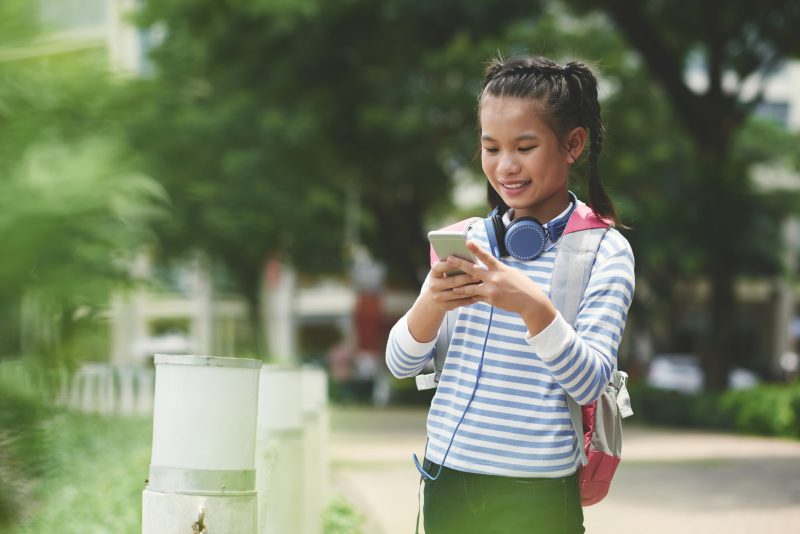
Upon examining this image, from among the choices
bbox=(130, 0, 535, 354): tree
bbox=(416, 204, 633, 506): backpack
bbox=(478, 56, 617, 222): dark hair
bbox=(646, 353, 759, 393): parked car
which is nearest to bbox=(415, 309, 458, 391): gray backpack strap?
bbox=(416, 204, 633, 506): backpack

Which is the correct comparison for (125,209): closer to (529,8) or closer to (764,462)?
(764,462)

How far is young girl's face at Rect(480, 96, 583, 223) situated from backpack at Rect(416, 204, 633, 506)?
0.10 metres

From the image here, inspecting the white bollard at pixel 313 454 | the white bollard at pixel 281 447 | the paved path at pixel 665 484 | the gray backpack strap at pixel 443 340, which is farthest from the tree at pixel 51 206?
the paved path at pixel 665 484

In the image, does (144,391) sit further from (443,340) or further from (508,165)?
(508,165)

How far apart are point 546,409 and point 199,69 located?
67.1ft

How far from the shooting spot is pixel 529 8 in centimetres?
1934

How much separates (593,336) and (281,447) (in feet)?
9.17

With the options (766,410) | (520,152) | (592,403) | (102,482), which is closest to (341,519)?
(102,482)

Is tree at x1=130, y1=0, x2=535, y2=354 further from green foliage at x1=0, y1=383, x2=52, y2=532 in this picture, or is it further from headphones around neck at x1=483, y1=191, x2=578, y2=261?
green foliage at x1=0, y1=383, x2=52, y2=532

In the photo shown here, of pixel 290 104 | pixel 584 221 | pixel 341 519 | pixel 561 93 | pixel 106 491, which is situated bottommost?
pixel 341 519

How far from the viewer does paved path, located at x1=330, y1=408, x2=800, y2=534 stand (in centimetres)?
802

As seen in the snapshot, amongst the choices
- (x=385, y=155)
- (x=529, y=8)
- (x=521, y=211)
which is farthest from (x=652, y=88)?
(x=521, y=211)

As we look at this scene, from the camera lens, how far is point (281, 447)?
479 centimetres

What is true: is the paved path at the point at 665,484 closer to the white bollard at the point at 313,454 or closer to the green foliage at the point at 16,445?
the white bollard at the point at 313,454
